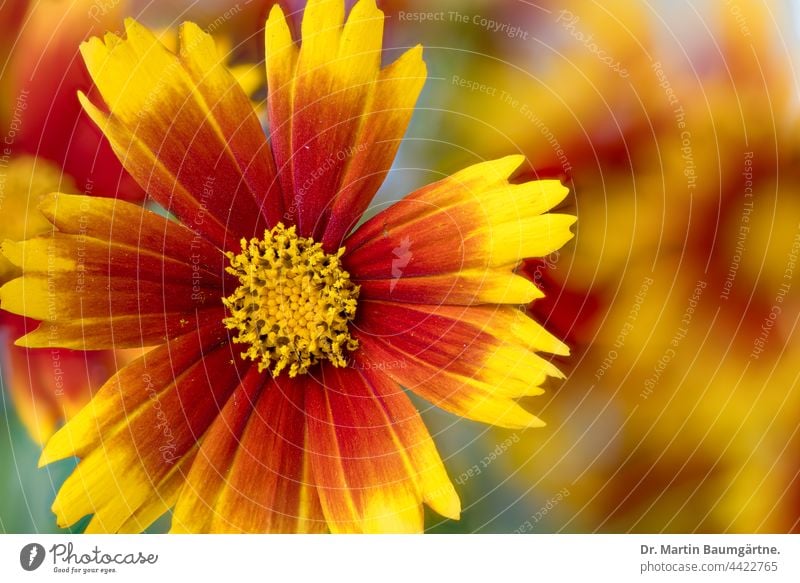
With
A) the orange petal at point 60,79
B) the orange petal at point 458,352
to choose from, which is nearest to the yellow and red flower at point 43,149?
the orange petal at point 60,79

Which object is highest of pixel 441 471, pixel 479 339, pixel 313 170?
pixel 313 170

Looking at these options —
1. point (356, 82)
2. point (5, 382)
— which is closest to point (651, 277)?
point (356, 82)

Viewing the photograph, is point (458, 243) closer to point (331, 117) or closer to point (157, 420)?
point (331, 117)
